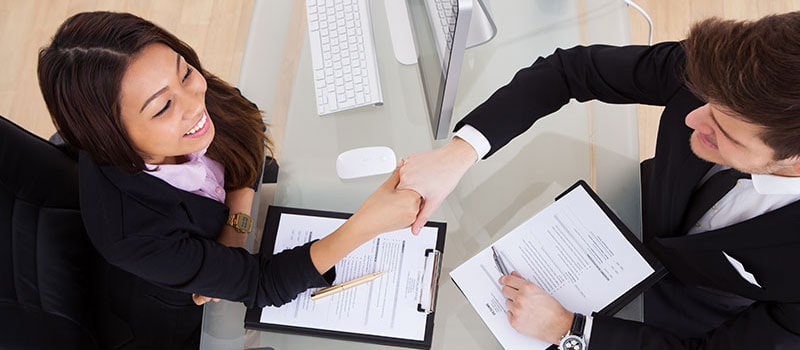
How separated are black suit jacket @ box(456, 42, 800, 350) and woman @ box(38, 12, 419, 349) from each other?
0.32 m

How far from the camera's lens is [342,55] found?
1465 millimetres

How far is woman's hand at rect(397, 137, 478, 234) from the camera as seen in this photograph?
118 centimetres

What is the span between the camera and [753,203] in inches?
42.1

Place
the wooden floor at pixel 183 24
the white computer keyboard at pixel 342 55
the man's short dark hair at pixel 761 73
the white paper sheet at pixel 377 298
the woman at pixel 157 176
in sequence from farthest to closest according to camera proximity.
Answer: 1. the wooden floor at pixel 183 24
2. the white computer keyboard at pixel 342 55
3. the white paper sheet at pixel 377 298
4. the woman at pixel 157 176
5. the man's short dark hair at pixel 761 73

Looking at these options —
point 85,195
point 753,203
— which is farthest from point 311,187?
point 753,203

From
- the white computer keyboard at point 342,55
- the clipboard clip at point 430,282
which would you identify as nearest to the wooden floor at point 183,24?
the white computer keyboard at point 342,55

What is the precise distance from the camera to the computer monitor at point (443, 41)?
1005mm

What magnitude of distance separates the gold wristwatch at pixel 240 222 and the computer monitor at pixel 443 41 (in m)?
0.43

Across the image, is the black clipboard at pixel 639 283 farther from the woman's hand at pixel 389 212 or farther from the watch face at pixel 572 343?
the woman's hand at pixel 389 212

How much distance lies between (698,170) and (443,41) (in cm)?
50

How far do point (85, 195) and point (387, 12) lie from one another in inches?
30.8

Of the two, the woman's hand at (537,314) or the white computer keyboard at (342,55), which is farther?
the white computer keyboard at (342,55)

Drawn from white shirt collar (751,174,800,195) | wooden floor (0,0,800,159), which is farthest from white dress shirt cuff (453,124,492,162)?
wooden floor (0,0,800,159)

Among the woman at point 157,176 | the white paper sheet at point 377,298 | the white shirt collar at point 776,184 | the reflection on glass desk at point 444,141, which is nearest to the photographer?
the white shirt collar at point 776,184
